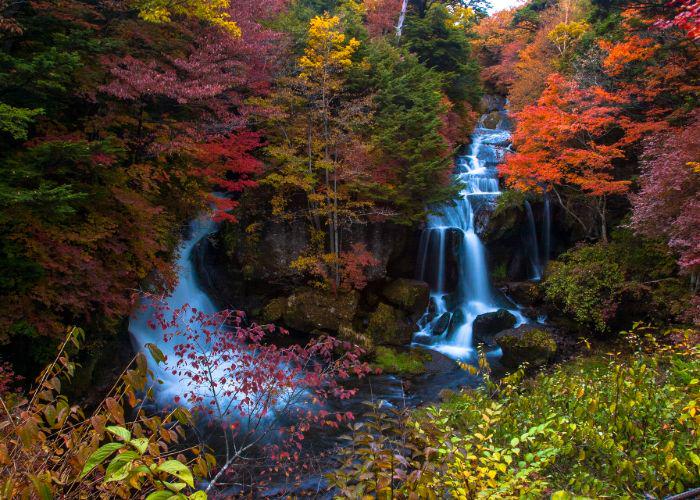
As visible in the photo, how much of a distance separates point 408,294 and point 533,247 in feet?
20.9

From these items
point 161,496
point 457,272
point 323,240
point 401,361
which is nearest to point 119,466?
point 161,496

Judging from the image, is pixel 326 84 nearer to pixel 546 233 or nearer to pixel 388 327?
pixel 388 327

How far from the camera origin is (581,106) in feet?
41.2

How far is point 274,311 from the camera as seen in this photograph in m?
12.5

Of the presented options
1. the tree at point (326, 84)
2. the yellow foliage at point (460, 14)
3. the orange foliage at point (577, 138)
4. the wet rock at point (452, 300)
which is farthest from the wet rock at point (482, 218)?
the yellow foliage at point (460, 14)

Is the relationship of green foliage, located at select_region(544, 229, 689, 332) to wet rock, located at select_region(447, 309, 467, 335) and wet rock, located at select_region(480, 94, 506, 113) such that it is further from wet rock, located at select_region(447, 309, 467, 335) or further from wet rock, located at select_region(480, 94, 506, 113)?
wet rock, located at select_region(480, 94, 506, 113)

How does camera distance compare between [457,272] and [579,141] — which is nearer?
[579,141]

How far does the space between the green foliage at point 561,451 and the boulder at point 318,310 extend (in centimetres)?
905

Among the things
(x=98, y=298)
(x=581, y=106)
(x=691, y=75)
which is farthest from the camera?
(x=581, y=106)

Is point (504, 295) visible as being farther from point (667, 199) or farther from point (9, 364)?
→ point (9, 364)

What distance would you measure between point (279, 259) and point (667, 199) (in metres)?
10.6

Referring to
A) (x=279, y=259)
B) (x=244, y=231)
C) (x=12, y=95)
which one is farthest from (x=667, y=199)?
(x=12, y=95)

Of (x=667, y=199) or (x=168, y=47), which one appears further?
(x=168, y=47)

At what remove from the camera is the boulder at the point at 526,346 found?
10.8 meters
